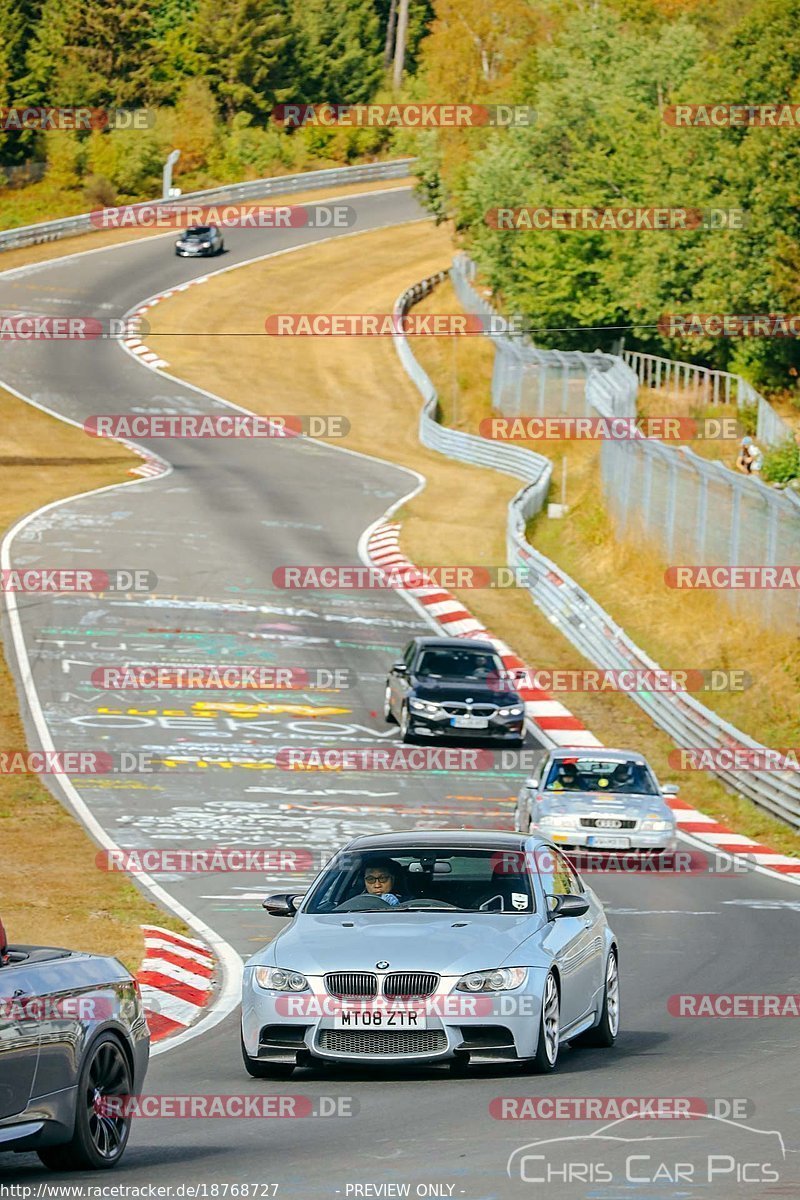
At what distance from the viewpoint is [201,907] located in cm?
2019

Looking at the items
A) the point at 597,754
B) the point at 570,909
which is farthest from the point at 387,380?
the point at 570,909

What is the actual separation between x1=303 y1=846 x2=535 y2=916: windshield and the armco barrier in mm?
14729

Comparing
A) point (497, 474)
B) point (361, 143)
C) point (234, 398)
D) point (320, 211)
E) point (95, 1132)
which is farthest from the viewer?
point (361, 143)

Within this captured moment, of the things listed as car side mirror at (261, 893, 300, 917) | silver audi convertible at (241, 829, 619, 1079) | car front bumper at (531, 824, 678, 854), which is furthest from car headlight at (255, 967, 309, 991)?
car front bumper at (531, 824, 678, 854)

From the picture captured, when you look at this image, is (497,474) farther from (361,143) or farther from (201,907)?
(361,143)

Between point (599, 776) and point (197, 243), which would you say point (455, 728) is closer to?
point (599, 776)

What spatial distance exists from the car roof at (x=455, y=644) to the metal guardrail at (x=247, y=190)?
59.3 m

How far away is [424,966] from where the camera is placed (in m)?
11.3

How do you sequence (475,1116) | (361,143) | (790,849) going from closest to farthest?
(475,1116)
(790,849)
(361,143)

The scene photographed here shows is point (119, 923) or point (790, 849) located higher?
point (119, 923)

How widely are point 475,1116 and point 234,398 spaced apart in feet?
191

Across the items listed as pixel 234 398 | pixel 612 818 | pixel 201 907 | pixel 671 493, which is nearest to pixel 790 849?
pixel 612 818

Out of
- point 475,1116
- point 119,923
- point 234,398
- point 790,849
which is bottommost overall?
point 234,398

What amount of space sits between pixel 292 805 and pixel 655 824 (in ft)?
17.1
